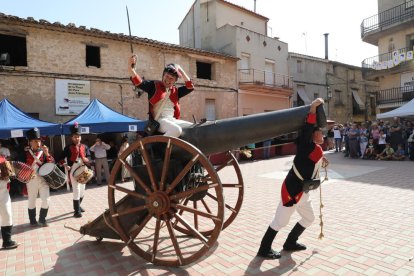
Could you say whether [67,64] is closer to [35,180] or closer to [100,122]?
[100,122]

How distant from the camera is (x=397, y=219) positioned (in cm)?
495

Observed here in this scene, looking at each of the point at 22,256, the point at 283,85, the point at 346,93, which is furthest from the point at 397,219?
the point at 346,93

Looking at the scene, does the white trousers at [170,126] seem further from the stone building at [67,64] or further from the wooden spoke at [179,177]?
the stone building at [67,64]

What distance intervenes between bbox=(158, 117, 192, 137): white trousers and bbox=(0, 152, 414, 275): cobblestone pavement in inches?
61.0

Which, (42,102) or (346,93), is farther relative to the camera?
(346,93)

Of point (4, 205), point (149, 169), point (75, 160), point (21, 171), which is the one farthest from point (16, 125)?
point (149, 169)

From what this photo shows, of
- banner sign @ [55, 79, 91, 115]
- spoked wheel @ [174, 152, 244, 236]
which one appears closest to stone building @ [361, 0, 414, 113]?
spoked wheel @ [174, 152, 244, 236]

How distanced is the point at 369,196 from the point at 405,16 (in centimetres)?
2060

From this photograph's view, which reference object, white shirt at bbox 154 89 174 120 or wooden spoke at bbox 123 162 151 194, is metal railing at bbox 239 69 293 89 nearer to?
white shirt at bbox 154 89 174 120

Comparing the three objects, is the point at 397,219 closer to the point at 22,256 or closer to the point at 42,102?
the point at 22,256

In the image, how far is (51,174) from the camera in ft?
17.6

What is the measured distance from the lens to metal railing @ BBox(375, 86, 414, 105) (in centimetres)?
2197

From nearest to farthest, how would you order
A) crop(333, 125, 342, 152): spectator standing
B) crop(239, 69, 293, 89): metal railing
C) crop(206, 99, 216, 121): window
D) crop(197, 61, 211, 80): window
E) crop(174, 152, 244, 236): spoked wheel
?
1. crop(174, 152, 244, 236): spoked wheel
2. crop(333, 125, 342, 152): spectator standing
3. crop(206, 99, 216, 121): window
4. crop(197, 61, 211, 80): window
5. crop(239, 69, 293, 89): metal railing

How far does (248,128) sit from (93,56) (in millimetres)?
13628
